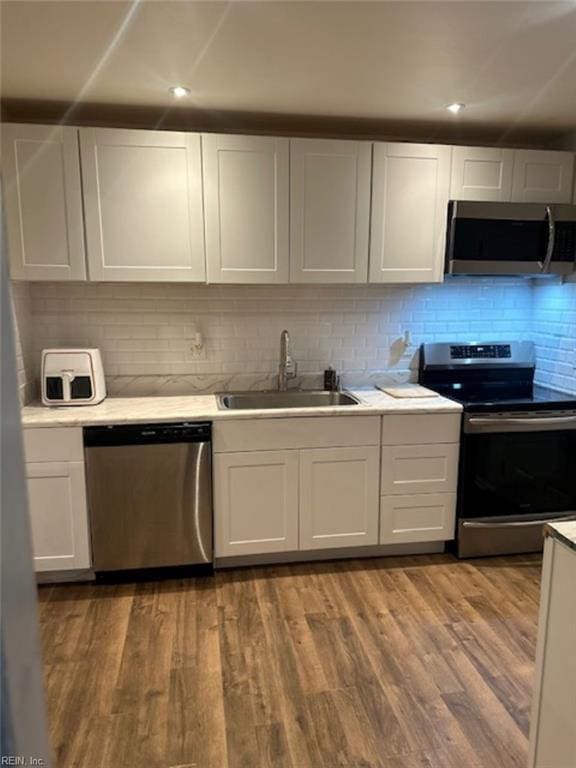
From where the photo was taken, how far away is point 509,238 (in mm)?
2984

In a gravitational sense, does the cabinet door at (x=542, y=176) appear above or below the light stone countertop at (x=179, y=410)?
above

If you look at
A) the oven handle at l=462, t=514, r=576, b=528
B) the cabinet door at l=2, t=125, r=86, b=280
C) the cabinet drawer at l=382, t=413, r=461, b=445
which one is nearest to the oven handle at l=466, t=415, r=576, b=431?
the cabinet drawer at l=382, t=413, r=461, b=445

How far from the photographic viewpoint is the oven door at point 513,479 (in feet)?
9.50

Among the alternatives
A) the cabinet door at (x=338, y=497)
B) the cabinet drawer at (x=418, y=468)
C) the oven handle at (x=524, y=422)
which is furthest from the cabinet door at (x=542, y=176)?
the cabinet door at (x=338, y=497)

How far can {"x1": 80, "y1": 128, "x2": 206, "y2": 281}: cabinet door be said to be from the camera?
2.66 meters

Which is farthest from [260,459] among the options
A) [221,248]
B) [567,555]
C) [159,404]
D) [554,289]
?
[554,289]

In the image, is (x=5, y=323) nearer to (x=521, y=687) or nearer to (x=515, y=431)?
(x=521, y=687)

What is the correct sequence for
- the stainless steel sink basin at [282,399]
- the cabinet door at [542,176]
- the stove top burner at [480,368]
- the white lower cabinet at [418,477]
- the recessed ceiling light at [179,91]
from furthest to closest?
the stove top burner at [480,368] < the stainless steel sink basin at [282,399] < the cabinet door at [542,176] < the white lower cabinet at [418,477] < the recessed ceiling light at [179,91]

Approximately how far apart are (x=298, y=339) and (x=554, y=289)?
1.60 m

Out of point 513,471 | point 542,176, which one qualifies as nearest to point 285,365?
point 513,471

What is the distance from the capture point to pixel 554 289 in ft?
10.7

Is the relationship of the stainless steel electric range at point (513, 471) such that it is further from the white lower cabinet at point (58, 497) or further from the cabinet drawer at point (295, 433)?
the white lower cabinet at point (58, 497)

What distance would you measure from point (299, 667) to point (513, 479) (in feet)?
5.22

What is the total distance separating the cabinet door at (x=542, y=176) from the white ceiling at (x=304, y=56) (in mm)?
253
